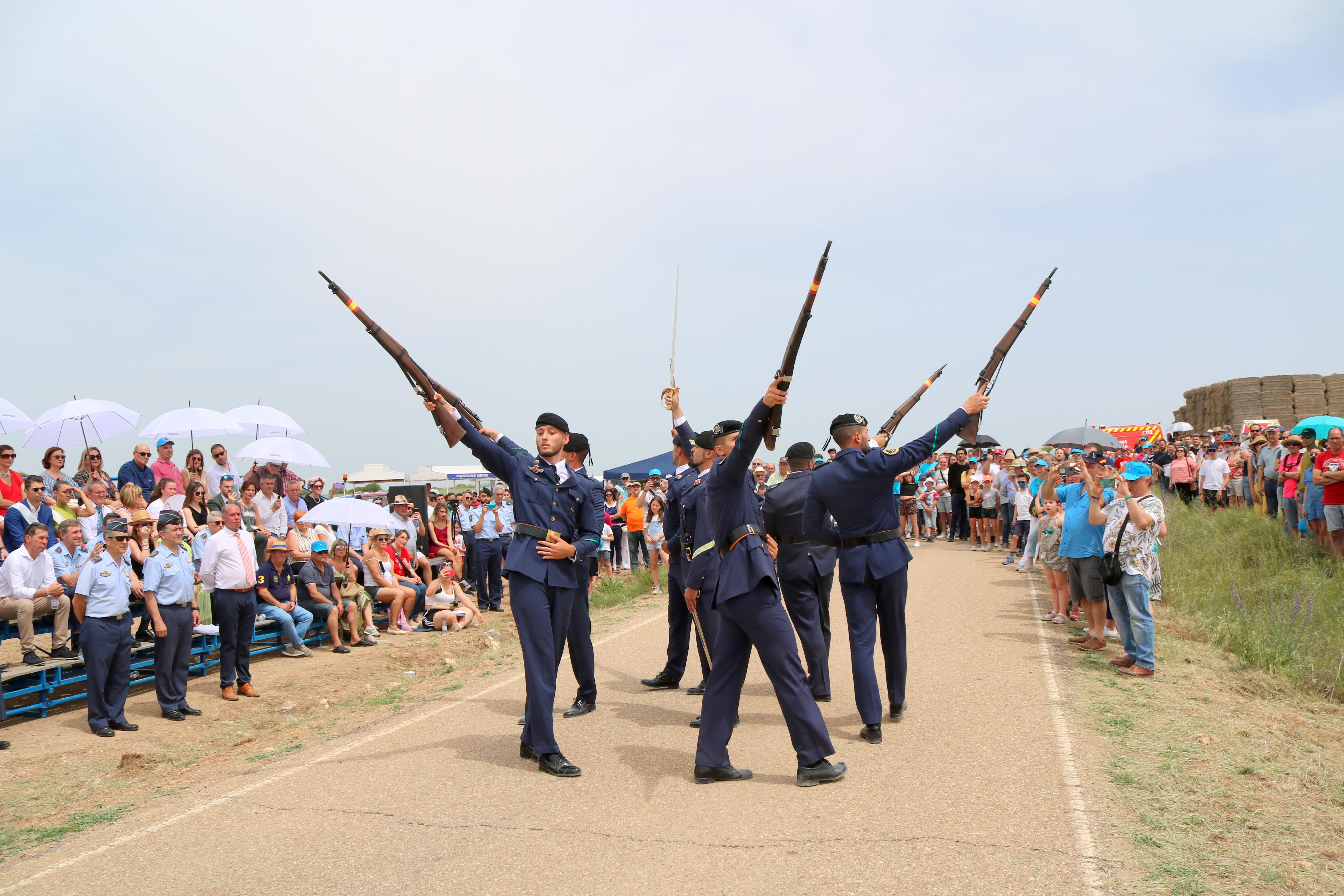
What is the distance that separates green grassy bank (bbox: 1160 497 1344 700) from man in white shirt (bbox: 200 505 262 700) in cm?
998

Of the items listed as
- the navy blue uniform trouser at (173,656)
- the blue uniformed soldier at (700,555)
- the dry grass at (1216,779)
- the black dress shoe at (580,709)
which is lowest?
the dry grass at (1216,779)

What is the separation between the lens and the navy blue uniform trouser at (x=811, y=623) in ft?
23.6

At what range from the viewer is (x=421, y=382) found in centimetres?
644

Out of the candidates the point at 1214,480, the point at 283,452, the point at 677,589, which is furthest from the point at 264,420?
the point at 1214,480

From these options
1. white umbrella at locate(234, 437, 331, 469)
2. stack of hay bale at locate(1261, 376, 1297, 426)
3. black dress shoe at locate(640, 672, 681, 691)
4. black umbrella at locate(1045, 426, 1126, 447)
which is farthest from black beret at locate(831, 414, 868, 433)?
stack of hay bale at locate(1261, 376, 1297, 426)

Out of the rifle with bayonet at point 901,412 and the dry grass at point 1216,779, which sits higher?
the rifle with bayonet at point 901,412

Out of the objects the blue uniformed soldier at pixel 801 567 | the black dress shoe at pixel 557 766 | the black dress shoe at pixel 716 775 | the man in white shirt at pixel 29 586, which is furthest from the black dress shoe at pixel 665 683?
the man in white shirt at pixel 29 586

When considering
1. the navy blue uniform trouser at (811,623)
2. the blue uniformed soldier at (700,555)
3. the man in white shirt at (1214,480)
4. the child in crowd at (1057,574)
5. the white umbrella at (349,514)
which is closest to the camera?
the blue uniformed soldier at (700,555)

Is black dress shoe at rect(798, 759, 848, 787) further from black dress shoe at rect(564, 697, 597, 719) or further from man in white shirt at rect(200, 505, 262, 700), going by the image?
man in white shirt at rect(200, 505, 262, 700)

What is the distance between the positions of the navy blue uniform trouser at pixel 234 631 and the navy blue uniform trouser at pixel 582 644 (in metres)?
4.36

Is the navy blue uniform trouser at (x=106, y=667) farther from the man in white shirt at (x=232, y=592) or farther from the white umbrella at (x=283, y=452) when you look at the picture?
the white umbrella at (x=283, y=452)

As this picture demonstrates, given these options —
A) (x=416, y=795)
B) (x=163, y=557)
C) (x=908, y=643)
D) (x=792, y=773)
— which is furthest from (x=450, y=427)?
(x=908, y=643)

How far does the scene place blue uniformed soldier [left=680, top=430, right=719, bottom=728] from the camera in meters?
6.42

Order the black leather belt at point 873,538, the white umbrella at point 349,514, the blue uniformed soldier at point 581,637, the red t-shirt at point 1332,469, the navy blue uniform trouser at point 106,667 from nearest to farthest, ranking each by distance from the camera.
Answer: the black leather belt at point 873,538 < the blue uniformed soldier at point 581,637 < the navy blue uniform trouser at point 106,667 < the red t-shirt at point 1332,469 < the white umbrella at point 349,514
